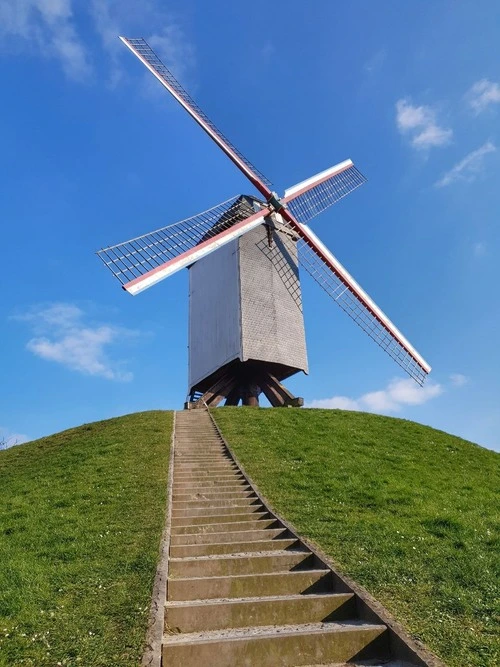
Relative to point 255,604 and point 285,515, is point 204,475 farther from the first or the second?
point 255,604

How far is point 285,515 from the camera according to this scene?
10.3 metres

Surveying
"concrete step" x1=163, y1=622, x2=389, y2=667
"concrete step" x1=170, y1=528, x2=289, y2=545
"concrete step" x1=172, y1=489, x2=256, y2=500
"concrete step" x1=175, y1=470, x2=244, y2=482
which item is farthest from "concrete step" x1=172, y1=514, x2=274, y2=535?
"concrete step" x1=163, y1=622, x2=389, y2=667

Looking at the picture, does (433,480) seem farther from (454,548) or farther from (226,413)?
(226,413)

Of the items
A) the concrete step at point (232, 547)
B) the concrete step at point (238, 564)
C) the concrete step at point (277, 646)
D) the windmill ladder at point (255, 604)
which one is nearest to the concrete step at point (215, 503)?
the windmill ladder at point (255, 604)

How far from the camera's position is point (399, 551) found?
807 cm

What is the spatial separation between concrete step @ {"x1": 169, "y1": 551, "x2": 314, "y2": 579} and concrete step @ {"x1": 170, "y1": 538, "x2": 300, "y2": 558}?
439 mm

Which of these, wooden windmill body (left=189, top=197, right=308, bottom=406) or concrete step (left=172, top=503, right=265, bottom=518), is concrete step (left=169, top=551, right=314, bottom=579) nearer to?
concrete step (left=172, top=503, right=265, bottom=518)

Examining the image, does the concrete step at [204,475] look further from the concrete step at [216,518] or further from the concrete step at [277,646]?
the concrete step at [277,646]

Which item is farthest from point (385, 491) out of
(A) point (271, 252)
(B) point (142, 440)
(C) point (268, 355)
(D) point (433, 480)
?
(A) point (271, 252)

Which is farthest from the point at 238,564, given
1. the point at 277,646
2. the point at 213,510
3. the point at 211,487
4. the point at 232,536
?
the point at 211,487

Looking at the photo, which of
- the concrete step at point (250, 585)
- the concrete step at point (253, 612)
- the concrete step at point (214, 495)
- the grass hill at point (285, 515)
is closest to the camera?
the grass hill at point (285, 515)

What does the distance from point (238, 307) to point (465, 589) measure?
21.6 meters

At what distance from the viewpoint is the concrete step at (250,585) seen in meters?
6.70

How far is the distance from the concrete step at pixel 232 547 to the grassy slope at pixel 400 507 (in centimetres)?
58
